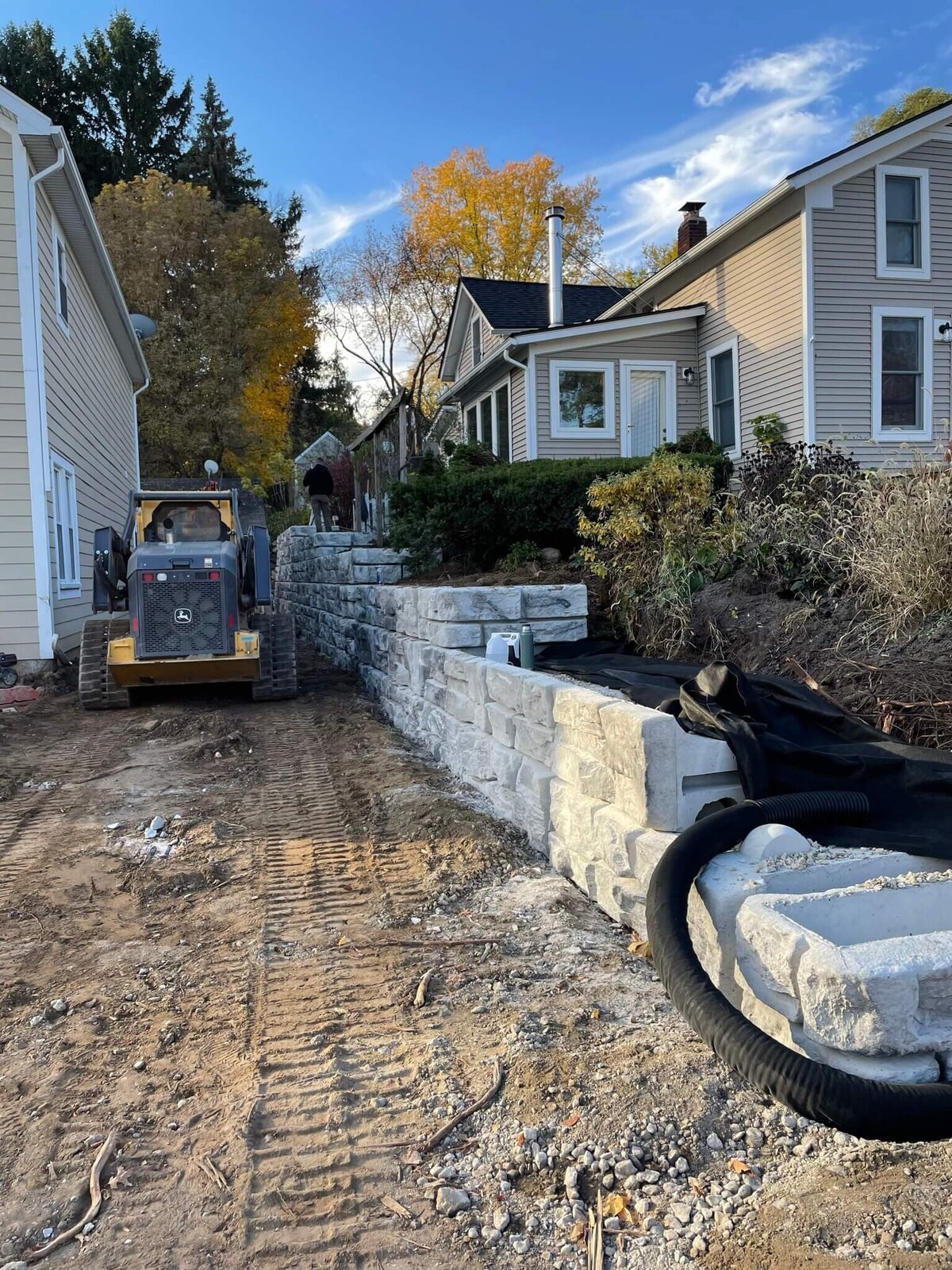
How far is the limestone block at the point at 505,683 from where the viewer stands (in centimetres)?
473

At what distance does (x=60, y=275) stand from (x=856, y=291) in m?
11.5

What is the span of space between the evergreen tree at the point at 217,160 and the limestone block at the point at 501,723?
35325 mm

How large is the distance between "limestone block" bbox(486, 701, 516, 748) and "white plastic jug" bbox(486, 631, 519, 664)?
507 mm

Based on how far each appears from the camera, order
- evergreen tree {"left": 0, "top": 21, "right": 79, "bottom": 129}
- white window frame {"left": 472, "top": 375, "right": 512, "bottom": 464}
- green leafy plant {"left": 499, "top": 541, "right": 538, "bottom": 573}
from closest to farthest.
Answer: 1. green leafy plant {"left": 499, "top": 541, "right": 538, "bottom": 573}
2. white window frame {"left": 472, "top": 375, "right": 512, "bottom": 464}
3. evergreen tree {"left": 0, "top": 21, "right": 79, "bottom": 129}

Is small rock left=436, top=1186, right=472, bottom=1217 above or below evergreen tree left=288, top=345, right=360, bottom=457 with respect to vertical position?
below

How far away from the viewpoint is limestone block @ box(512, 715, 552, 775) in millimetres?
4324

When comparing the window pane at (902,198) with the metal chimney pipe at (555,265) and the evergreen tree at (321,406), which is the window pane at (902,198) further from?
the evergreen tree at (321,406)

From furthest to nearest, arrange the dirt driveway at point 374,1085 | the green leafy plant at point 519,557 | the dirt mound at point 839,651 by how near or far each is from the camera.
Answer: the green leafy plant at point 519,557
the dirt mound at point 839,651
the dirt driveway at point 374,1085

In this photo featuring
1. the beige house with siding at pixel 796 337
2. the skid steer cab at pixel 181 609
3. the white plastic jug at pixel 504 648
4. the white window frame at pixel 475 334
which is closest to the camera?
the white plastic jug at pixel 504 648

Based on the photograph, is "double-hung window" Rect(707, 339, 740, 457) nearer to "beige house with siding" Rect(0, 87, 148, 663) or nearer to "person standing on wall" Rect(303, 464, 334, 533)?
"person standing on wall" Rect(303, 464, 334, 533)

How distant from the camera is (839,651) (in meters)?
4.53

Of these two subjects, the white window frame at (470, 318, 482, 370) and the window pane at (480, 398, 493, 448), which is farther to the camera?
the white window frame at (470, 318, 482, 370)

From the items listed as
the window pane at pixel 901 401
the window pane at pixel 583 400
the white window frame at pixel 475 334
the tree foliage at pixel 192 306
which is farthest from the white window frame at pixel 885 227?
the tree foliage at pixel 192 306

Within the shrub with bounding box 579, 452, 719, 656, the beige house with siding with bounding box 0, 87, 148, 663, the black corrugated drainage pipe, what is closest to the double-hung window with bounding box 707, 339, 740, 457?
the shrub with bounding box 579, 452, 719, 656
